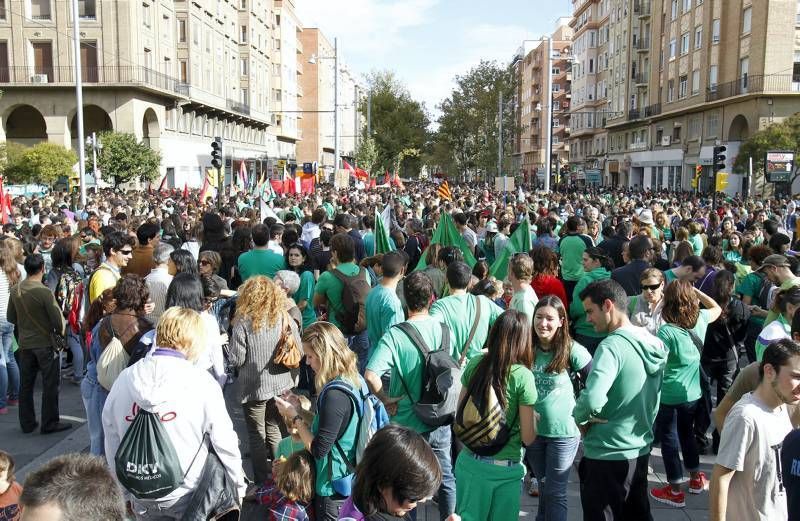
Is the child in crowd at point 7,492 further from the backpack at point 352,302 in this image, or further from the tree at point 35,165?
the tree at point 35,165

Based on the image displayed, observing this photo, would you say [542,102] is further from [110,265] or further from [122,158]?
[110,265]

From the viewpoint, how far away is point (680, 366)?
523cm

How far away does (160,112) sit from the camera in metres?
42.6

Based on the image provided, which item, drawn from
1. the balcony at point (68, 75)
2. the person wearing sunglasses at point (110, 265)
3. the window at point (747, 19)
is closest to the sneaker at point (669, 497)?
the person wearing sunglasses at point (110, 265)

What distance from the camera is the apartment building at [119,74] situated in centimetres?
3831

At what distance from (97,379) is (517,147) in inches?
→ 4258

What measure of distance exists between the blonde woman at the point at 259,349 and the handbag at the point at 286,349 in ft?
0.08

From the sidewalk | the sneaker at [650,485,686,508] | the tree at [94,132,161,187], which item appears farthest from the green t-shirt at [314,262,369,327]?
the tree at [94,132,161,187]

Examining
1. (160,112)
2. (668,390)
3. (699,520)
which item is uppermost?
(160,112)

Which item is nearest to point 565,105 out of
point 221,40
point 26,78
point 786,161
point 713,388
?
point 221,40

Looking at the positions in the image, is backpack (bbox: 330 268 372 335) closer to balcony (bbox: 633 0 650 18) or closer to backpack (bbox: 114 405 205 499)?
backpack (bbox: 114 405 205 499)

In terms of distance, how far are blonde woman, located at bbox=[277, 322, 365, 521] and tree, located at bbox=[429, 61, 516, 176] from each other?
52953mm

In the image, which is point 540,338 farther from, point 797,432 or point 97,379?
point 97,379

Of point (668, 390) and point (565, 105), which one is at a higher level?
point (565, 105)
